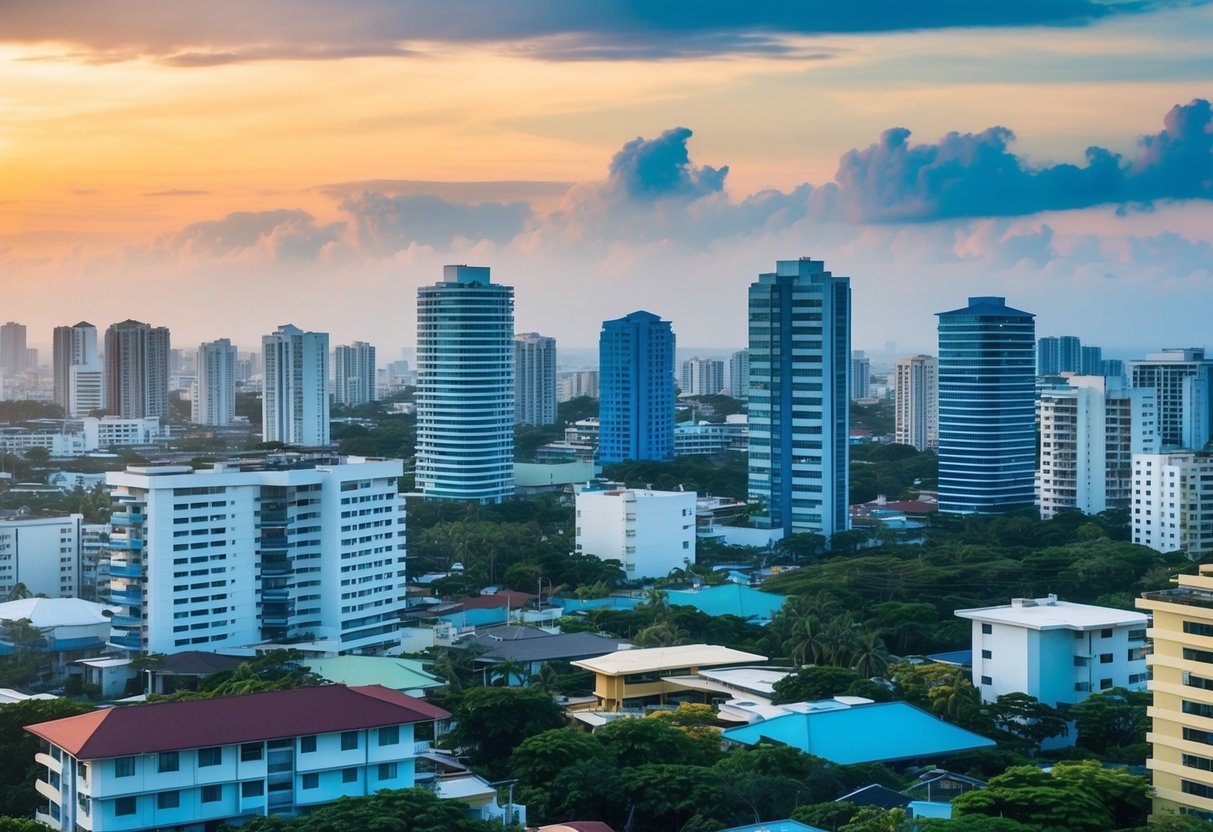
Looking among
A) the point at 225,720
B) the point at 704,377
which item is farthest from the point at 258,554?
the point at 704,377

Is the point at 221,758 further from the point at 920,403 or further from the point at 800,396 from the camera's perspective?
the point at 920,403

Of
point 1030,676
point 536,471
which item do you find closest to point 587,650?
point 1030,676

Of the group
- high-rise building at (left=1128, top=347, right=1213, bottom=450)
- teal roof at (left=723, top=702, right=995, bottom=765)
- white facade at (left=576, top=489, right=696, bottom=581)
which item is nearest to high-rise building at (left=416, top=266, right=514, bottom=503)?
white facade at (left=576, top=489, right=696, bottom=581)

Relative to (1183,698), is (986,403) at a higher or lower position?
higher

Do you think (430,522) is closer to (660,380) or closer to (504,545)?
(504,545)

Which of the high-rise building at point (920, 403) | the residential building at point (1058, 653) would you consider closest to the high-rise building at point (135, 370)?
the high-rise building at point (920, 403)
